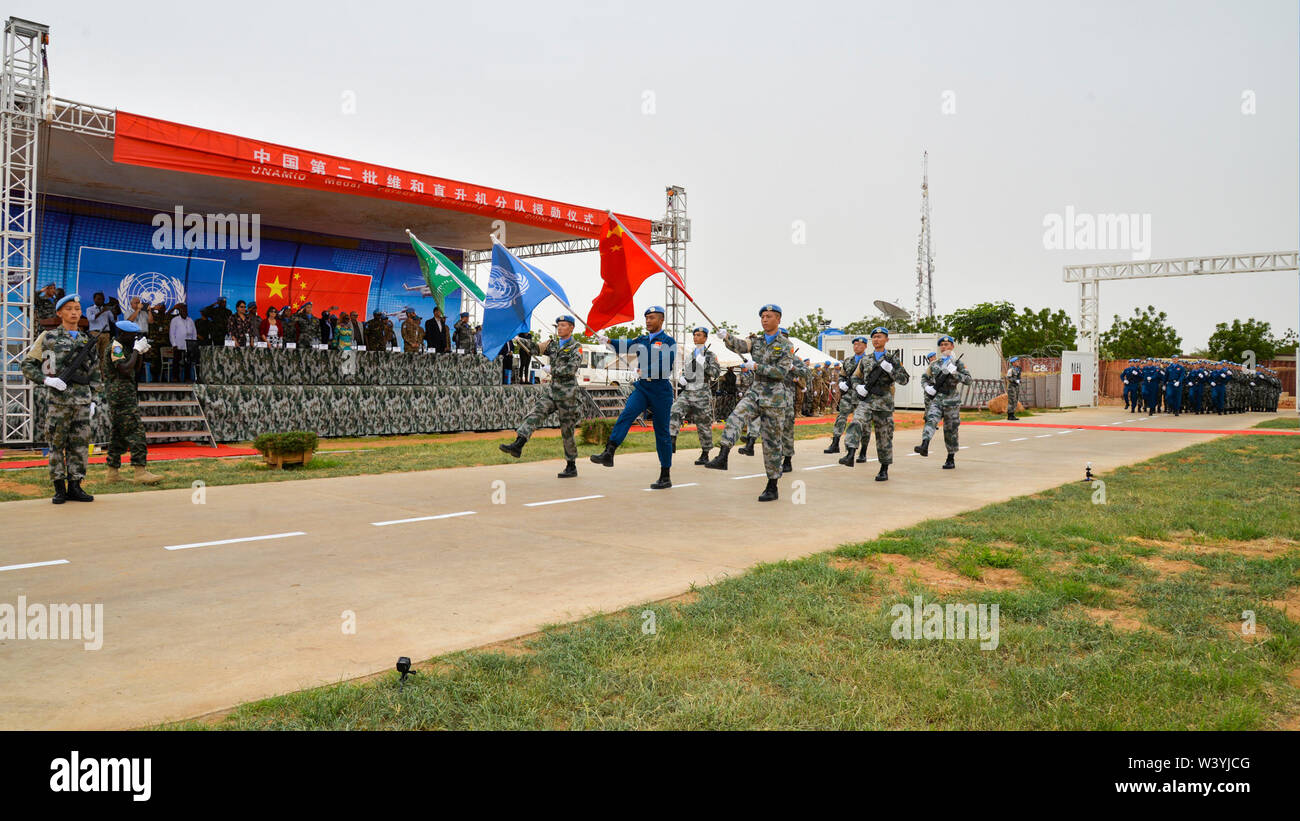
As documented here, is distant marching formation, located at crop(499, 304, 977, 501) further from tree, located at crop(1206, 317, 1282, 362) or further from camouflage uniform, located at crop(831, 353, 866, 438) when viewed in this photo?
tree, located at crop(1206, 317, 1282, 362)

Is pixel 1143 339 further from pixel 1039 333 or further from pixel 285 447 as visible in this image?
pixel 285 447

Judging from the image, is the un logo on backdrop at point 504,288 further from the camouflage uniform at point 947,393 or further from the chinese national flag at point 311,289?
the chinese national flag at point 311,289

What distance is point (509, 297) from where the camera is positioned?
12.9 m

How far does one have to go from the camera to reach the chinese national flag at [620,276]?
13.1 meters

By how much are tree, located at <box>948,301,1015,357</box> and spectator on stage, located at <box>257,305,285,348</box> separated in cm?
4561

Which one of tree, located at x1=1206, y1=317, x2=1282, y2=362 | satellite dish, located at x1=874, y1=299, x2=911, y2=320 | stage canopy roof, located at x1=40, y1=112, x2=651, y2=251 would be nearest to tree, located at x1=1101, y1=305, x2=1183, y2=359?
tree, located at x1=1206, y1=317, x2=1282, y2=362

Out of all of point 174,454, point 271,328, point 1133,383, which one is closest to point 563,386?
point 174,454

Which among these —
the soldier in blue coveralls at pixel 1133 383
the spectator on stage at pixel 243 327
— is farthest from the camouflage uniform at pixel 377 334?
the soldier in blue coveralls at pixel 1133 383

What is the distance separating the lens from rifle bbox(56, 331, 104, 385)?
28.9ft

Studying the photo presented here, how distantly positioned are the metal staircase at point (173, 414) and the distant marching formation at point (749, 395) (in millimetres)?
7930

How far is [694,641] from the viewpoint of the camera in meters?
4.20

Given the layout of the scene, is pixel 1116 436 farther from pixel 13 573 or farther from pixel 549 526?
pixel 13 573

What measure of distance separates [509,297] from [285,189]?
9083 millimetres

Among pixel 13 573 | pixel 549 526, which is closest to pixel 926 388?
pixel 549 526
